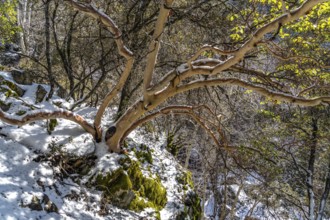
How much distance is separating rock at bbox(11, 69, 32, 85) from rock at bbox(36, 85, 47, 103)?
0.30m

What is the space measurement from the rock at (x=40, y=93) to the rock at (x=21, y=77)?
301 mm

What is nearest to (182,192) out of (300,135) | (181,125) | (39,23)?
(300,135)

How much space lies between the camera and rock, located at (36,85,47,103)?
6.30m

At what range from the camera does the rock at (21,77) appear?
6363mm

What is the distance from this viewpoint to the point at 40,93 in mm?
6398

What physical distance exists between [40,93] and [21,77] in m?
0.54

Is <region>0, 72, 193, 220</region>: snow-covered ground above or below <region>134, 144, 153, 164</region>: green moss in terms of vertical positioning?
below

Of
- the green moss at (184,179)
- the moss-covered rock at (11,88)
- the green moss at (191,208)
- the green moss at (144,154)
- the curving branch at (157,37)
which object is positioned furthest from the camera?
the green moss at (184,179)

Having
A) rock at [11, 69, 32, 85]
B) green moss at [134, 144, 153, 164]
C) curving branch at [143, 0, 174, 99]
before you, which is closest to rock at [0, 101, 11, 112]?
rock at [11, 69, 32, 85]

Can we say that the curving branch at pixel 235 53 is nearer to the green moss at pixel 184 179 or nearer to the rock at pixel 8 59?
the green moss at pixel 184 179

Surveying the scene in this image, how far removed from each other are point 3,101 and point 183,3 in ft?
15.0

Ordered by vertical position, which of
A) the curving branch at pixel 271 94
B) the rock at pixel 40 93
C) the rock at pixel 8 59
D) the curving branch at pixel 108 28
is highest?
the rock at pixel 8 59

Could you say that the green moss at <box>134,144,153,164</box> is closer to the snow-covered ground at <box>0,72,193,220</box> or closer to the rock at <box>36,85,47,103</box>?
the snow-covered ground at <box>0,72,193,220</box>

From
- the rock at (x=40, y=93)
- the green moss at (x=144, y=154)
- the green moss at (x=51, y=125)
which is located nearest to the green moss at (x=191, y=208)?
the green moss at (x=144, y=154)
